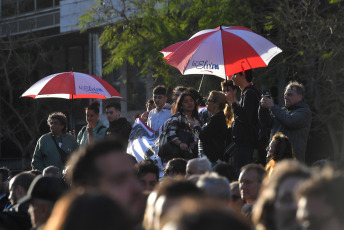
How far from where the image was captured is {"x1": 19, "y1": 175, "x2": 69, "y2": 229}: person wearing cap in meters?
5.04

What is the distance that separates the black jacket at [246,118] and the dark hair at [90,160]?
16.7 ft

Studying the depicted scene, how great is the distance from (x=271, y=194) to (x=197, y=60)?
591 cm

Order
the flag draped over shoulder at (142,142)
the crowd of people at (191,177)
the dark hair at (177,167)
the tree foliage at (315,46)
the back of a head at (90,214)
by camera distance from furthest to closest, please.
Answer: the tree foliage at (315,46)
the flag draped over shoulder at (142,142)
the dark hair at (177,167)
the crowd of people at (191,177)
the back of a head at (90,214)

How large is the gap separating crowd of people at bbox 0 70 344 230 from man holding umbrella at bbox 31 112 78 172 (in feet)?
0.05

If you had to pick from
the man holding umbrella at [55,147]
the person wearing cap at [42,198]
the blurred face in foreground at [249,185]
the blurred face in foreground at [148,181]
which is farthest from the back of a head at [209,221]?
the man holding umbrella at [55,147]

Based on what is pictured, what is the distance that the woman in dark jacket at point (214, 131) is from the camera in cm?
949

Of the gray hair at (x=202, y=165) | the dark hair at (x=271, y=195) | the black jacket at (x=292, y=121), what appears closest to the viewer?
the dark hair at (x=271, y=195)

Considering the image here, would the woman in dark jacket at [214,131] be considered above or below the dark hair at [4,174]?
above

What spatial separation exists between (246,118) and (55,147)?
12.3ft

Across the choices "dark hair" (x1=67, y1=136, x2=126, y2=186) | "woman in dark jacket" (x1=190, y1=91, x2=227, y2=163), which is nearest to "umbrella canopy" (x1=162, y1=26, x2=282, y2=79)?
"woman in dark jacket" (x1=190, y1=91, x2=227, y2=163)

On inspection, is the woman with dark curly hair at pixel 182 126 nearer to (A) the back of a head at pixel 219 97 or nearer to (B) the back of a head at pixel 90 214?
(A) the back of a head at pixel 219 97

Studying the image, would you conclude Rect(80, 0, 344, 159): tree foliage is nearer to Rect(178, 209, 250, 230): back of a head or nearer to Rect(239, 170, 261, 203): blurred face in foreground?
Rect(239, 170, 261, 203): blurred face in foreground

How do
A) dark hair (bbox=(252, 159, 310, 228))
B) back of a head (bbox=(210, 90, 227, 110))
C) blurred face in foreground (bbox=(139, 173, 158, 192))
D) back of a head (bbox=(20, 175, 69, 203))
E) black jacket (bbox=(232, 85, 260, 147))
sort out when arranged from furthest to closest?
1. back of a head (bbox=(210, 90, 227, 110))
2. black jacket (bbox=(232, 85, 260, 147))
3. blurred face in foreground (bbox=(139, 173, 158, 192))
4. back of a head (bbox=(20, 175, 69, 203))
5. dark hair (bbox=(252, 159, 310, 228))

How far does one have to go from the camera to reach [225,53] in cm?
973
